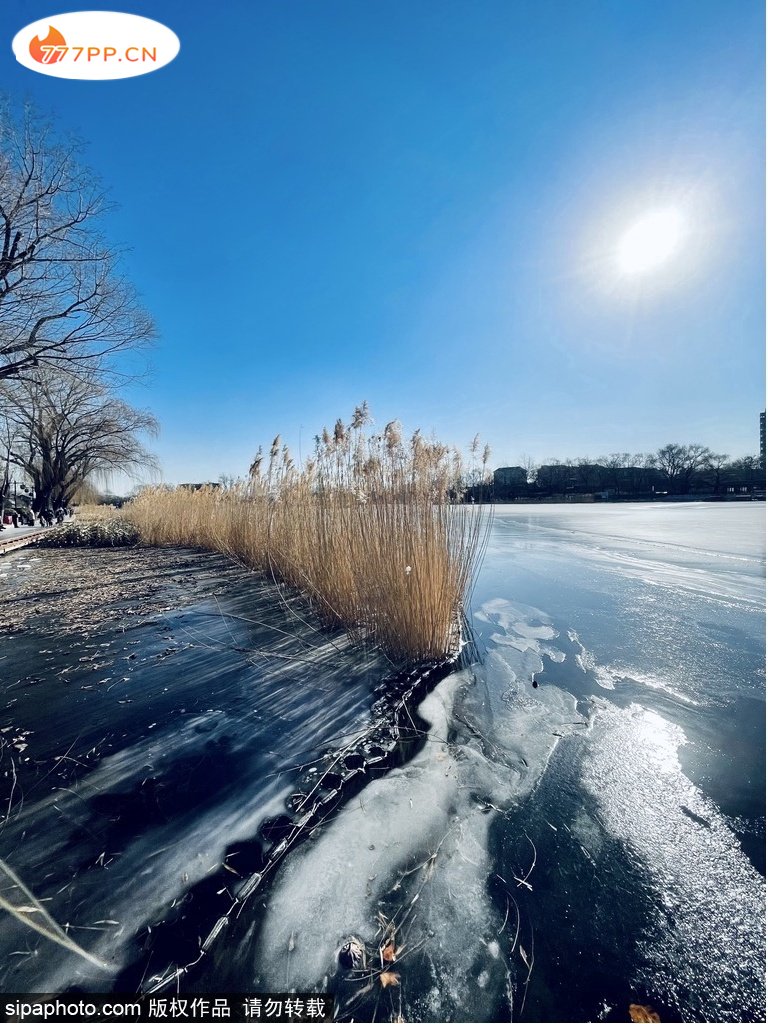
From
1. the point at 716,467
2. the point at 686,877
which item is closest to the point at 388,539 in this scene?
the point at 686,877

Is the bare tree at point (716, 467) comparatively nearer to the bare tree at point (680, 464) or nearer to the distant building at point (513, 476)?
the bare tree at point (680, 464)

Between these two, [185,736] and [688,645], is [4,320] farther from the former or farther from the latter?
[688,645]

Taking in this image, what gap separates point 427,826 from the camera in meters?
1.23

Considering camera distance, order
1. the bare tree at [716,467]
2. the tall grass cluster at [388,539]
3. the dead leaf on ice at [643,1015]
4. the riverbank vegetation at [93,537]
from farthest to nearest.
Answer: the bare tree at [716,467] < the riverbank vegetation at [93,537] < the tall grass cluster at [388,539] < the dead leaf on ice at [643,1015]

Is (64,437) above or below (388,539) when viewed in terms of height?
above

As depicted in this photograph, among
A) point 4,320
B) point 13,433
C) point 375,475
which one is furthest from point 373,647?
point 13,433

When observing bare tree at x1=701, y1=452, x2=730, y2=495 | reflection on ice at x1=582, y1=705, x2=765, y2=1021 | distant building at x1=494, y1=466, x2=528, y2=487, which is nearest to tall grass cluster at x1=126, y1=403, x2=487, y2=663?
reflection on ice at x1=582, y1=705, x2=765, y2=1021

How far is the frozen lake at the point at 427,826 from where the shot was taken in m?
0.85

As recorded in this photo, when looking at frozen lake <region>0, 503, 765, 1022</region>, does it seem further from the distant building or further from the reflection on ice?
the distant building

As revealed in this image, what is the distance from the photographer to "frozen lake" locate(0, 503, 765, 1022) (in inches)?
33.3

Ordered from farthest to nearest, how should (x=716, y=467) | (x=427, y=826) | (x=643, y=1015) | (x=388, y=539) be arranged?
(x=716, y=467) < (x=388, y=539) < (x=427, y=826) < (x=643, y=1015)

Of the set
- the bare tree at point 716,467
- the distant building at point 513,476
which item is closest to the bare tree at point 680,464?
the bare tree at point 716,467

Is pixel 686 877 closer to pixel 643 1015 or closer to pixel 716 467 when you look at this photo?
pixel 643 1015

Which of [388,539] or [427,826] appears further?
[388,539]
